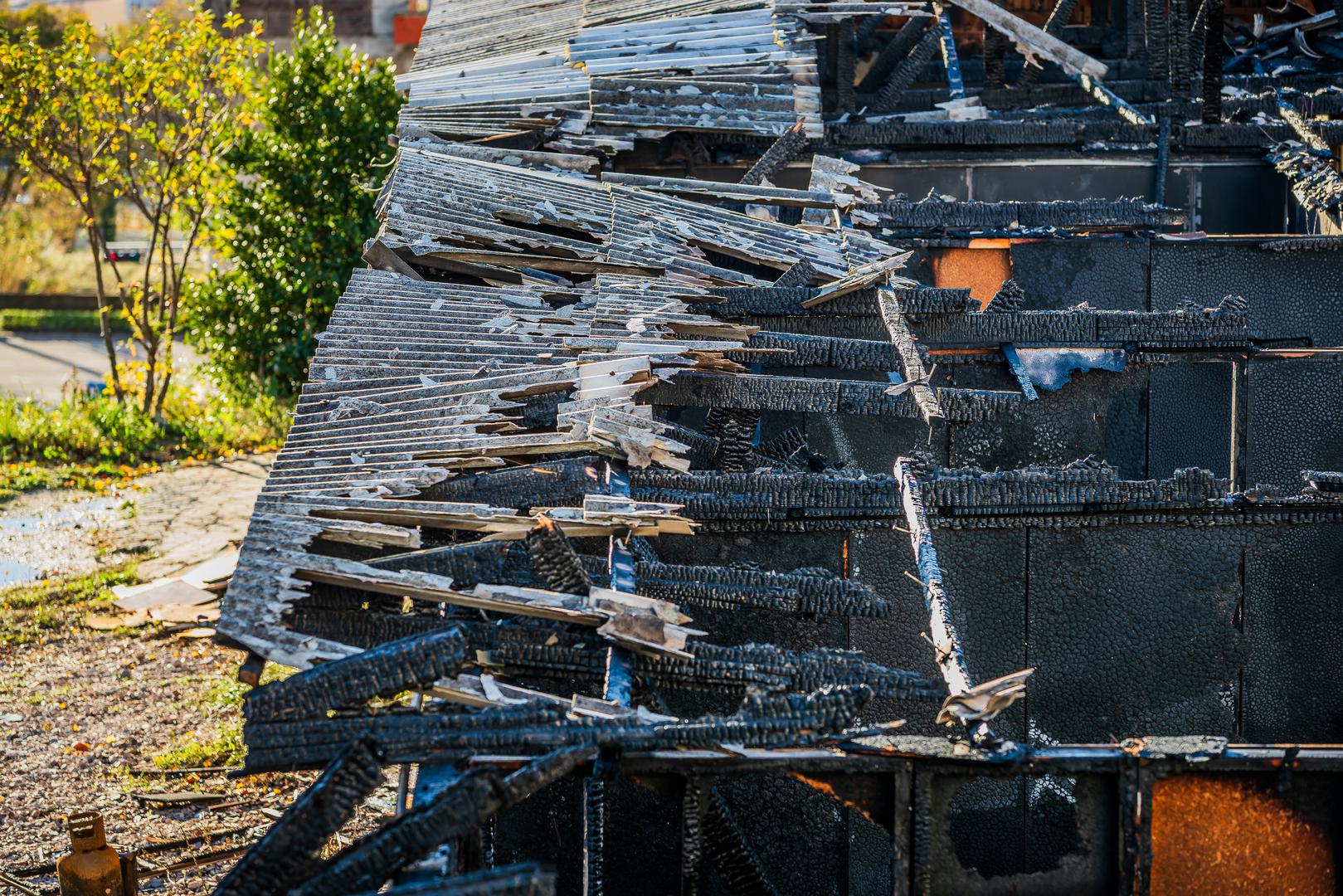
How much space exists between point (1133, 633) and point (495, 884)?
14.3 feet

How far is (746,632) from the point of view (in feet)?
23.0

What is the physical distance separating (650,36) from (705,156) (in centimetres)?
210

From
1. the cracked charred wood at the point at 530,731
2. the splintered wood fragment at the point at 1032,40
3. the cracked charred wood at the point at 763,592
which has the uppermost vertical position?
the splintered wood fragment at the point at 1032,40

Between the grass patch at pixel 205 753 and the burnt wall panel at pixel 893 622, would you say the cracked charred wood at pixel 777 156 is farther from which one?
the grass patch at pixel 205 753

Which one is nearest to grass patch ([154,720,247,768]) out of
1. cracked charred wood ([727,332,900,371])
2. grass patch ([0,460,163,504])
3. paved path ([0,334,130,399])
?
cracked charred wood ([727,332,900,371])

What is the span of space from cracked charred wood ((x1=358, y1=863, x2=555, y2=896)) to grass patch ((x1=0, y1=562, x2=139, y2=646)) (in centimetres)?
1036

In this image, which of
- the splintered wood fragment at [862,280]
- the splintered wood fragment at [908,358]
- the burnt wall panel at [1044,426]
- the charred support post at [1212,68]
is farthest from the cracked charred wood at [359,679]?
the charred support post at [1212,68]

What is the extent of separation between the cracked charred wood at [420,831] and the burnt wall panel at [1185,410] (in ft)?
18.5

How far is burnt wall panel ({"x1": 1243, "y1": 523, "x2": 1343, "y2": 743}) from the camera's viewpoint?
755cm

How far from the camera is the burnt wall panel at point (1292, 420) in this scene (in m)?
9.02

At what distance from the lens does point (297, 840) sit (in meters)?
4.88

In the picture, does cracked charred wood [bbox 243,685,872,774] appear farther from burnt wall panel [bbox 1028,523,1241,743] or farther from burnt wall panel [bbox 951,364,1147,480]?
burnt wall panel [bbox 951,364,1147,480]

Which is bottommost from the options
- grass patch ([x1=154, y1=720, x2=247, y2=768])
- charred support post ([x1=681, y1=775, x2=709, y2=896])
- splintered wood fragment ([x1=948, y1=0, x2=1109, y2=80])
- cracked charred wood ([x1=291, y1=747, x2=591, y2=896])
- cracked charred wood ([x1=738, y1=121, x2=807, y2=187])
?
grass patch ([x1=154, y1=720, x2=247, y2=768])

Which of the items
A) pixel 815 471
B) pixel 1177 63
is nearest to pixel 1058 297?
pixel 815 471
